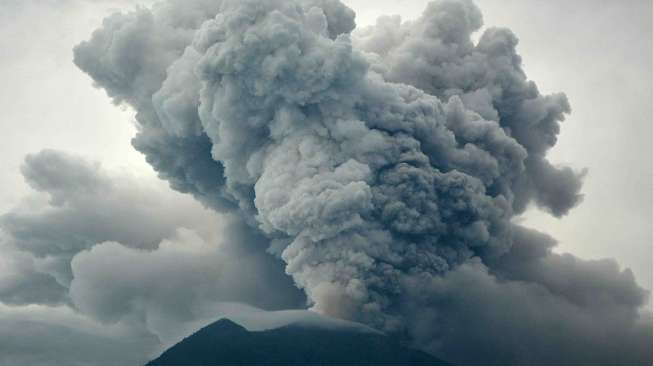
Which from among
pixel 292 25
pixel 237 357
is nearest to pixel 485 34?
pixel 292 25

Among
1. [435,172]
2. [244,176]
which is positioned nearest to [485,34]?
[435,172]

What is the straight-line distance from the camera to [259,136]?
36156mm

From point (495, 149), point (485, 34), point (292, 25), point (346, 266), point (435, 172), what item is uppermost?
point (485, 34)

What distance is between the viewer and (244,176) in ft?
120

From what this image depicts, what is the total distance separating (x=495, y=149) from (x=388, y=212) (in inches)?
359

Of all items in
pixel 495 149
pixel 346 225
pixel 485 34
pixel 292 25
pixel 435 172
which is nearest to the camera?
pixel 346 225

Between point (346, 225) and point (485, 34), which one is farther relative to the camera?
point (485, 34)

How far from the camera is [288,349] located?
5625cm

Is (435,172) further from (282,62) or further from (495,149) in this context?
(282,62)

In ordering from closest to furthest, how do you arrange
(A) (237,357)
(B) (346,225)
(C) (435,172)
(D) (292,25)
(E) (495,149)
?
(B) (346,225)
(D) (292,25)
(C) (435,172)
(E) (495,149)
(A) (237,357)

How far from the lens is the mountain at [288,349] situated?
42.6 m

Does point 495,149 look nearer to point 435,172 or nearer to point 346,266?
point 435,172

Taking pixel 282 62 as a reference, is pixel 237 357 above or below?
below

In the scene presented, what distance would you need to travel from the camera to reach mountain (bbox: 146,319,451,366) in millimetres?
42594
